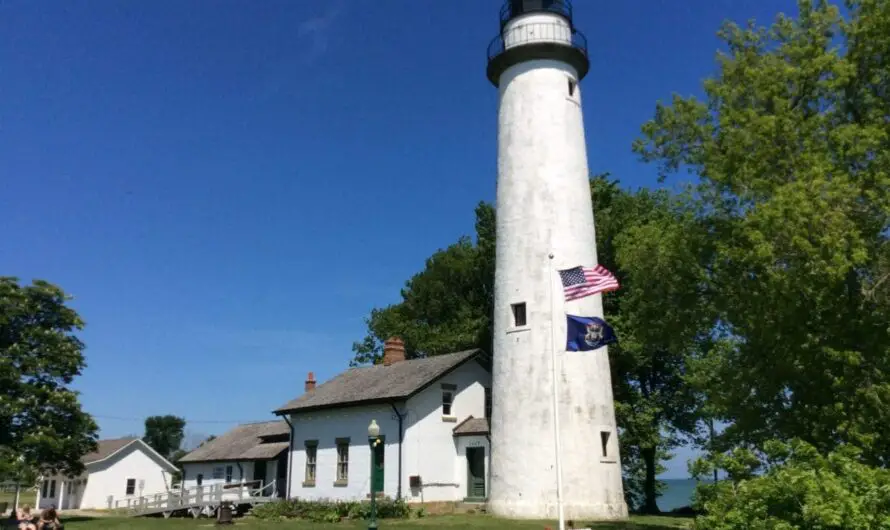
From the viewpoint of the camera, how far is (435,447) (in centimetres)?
2830

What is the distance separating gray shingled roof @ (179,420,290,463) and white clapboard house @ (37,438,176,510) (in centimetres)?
994

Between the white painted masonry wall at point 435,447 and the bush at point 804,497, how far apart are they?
16.0m

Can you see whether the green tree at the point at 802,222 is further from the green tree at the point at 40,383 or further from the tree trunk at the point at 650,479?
the green tree at the point at 40,383

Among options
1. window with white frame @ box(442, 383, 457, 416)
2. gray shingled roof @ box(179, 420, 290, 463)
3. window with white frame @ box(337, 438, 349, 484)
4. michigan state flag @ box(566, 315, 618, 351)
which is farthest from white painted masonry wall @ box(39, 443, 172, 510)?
michigan state flag @ box(566, 315, 618, 351)

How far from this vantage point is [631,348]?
1139 inches

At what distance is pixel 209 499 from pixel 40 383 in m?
8.64

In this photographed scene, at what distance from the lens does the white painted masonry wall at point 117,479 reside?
47.0 m

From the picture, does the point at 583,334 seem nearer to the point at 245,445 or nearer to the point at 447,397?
the point at 447,397

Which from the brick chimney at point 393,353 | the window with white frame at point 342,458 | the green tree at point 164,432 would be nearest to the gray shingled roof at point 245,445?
the window with white frame at point 342,458

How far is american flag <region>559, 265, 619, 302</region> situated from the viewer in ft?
58.1

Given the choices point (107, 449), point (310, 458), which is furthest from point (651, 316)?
point (107, 449)

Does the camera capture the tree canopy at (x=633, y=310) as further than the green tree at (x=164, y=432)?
No

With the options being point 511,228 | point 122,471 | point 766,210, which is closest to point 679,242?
point 766,210

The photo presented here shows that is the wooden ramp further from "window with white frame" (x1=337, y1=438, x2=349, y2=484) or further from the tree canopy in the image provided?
the tree canopy
